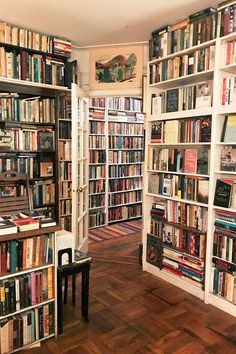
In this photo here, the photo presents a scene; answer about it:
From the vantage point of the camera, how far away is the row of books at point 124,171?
17.0 feet

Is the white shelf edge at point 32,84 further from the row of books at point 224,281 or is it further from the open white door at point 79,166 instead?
the row of books at point 224,281

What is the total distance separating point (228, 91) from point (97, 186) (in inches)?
117

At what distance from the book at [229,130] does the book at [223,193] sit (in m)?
0.35

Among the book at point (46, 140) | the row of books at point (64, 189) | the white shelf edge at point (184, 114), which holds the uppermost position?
Answer: the white shelf edge at point (184, 114)

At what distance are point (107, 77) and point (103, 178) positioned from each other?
196 cm

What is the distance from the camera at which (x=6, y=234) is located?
181 cm

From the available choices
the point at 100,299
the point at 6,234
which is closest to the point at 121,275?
the point at 100,299

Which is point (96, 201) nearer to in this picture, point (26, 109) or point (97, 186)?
point (97, 186)

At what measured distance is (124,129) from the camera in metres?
5.30

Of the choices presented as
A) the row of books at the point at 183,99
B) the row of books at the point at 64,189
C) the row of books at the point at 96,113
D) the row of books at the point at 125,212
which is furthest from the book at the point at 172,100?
the row of books at the point at 125,212

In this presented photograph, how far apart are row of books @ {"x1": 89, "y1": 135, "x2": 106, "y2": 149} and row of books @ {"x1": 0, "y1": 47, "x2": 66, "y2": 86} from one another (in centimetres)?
150

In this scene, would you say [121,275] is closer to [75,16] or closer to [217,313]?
[217,313]

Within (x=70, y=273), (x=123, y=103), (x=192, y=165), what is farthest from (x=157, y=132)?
(x=123, y=103)

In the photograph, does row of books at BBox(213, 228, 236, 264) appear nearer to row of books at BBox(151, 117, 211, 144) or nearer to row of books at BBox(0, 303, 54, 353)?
row of books at BBox(151, 117, 211, 144)
